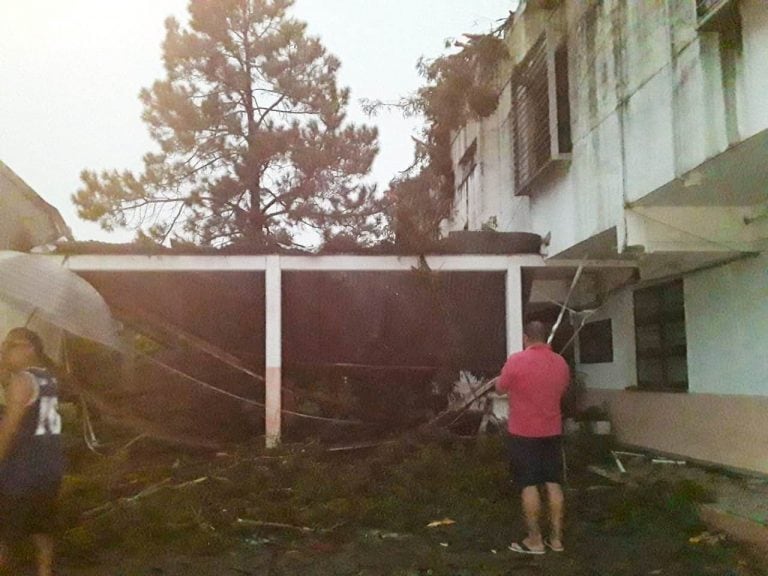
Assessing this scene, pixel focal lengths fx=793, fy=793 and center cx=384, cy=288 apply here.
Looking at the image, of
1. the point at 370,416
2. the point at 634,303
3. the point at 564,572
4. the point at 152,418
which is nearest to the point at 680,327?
the point at 634,303

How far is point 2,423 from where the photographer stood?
14.3ft

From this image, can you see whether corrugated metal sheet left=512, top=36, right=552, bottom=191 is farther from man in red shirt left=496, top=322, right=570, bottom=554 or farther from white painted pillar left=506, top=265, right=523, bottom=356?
man in red shirt left=496, top=322, right=570, bottom=554

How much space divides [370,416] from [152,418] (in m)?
2.46

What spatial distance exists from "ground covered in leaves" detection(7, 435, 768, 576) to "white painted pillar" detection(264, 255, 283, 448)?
28.7 inches

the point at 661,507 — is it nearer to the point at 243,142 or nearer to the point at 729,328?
the point at 729,328

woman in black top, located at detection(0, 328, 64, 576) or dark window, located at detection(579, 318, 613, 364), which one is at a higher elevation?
dark window, located at detection(579, 318, 613, 364)

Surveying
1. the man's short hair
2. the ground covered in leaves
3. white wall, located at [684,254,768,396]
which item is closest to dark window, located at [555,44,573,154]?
white wall, located at [684,254,768,396]

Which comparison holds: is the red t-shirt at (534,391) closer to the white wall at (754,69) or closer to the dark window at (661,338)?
the white wall at (754,69)

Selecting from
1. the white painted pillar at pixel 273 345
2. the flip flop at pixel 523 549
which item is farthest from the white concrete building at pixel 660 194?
the white painted pillar at pixel 273 345

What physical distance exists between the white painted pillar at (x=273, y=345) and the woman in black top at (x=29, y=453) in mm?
4287

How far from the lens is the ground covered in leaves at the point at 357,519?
5426 mm

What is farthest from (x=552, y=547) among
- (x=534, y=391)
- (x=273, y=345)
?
(x=273, y=345)

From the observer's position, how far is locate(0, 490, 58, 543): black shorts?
4266 millimetres

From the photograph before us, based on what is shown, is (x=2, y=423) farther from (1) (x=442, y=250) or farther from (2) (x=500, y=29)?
(2) (x=500, y=29)
